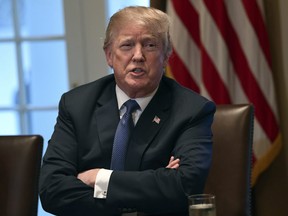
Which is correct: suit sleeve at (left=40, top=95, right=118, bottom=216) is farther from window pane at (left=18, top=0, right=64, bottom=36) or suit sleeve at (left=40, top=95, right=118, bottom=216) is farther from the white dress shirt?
window pane at (left=18, top=0, right=64, bottom=36)

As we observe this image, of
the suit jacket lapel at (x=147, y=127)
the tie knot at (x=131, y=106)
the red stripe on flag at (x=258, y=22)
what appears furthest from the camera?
the red stripe on flag at (x=258, y=22)

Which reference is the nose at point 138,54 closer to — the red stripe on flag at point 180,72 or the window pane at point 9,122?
the red stripe on flag at point 180,72

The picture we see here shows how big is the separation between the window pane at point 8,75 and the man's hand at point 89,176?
2388 millimetres

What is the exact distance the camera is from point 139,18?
257cm

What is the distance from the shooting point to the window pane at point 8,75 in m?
4.74

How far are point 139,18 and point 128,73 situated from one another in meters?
0.20

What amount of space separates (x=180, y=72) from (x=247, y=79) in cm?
38

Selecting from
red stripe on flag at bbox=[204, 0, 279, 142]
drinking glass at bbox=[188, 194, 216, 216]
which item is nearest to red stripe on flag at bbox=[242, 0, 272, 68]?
red stripe on flag at bbox=[204, 0, 279, 142]

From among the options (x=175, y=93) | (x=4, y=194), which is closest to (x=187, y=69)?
(x=175, y=93)

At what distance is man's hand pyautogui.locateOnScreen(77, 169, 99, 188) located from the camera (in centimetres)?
243

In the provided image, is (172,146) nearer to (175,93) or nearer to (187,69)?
(175,93)

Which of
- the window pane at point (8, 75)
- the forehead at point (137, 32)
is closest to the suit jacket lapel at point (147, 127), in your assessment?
the forehead at point (137, 32)

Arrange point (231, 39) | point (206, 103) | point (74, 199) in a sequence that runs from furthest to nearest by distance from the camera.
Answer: point (231, 39), point (206, 103), point (74, 199)

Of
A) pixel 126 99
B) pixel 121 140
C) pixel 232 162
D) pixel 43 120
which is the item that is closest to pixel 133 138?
pixel 121 140
